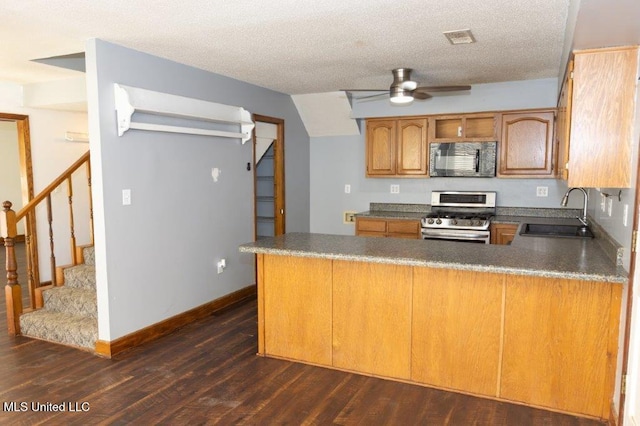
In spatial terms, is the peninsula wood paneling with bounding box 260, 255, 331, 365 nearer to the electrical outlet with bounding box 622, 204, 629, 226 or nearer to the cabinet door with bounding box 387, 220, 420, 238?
the electrical outlet with bounding box 622, 204, 629, 226

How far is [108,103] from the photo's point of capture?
132 inches

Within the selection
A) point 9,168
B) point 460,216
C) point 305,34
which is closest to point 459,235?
point 460,216

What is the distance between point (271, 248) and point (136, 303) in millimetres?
1314

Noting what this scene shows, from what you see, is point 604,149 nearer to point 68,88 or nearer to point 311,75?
point 311,75

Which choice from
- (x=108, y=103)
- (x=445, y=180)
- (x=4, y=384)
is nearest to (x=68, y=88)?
(x=108, y=103)

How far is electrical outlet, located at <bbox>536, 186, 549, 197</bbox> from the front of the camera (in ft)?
16.5

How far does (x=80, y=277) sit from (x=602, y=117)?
13.8 ft

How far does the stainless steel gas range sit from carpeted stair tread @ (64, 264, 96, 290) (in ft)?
10.9

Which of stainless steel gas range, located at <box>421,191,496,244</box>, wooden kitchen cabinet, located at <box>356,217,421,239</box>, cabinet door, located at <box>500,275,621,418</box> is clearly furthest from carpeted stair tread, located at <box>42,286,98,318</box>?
stainless steel gas range, located at <box>421,191,496,244</box>

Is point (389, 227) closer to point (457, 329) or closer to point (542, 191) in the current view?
point (542, 191)

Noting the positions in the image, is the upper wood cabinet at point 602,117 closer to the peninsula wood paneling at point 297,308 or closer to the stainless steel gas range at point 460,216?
the peninsula wood paneling at point 297,308

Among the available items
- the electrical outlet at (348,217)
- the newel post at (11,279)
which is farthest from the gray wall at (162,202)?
the electrical outlet at (348,217)

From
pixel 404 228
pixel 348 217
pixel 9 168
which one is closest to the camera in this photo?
pixel 404 228

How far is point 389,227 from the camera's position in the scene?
209 inches
